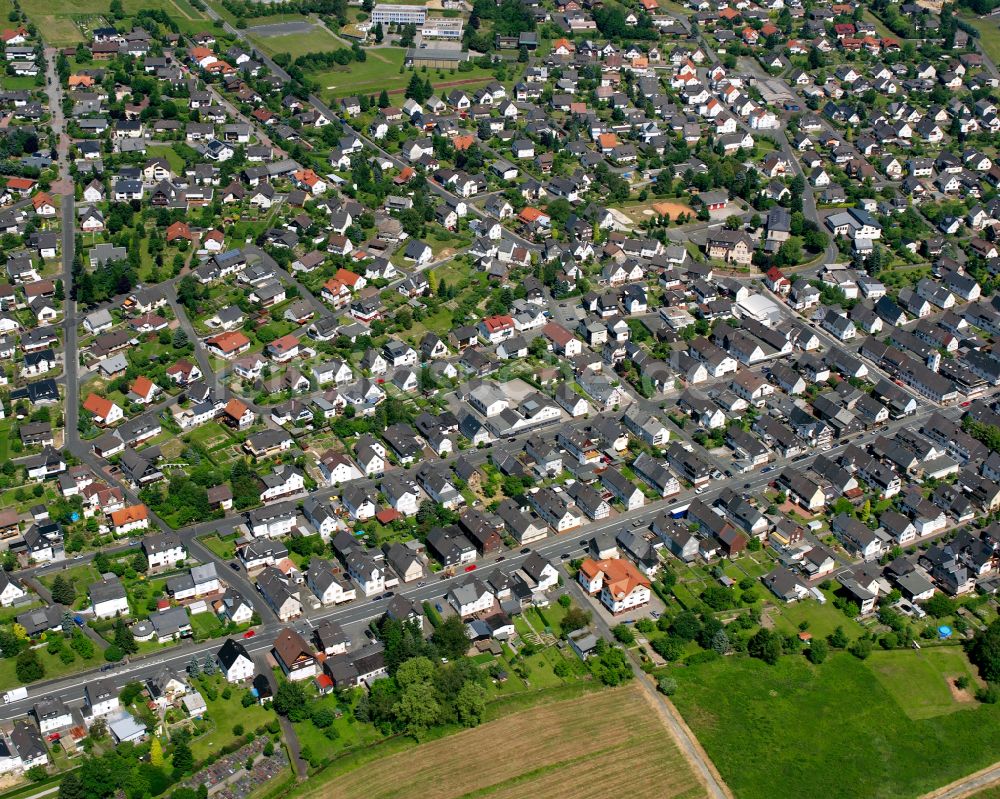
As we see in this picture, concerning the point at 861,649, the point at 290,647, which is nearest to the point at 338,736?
the point at 290,647

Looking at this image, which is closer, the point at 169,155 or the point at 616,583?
the point at 616,583

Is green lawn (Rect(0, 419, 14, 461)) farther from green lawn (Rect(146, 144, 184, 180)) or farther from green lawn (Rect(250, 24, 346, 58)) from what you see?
green lawn (Rect(250, 24, 346, 58))

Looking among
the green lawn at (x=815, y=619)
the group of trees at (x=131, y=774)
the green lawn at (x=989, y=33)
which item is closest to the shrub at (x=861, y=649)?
the green lawn at (x=815, y=619)

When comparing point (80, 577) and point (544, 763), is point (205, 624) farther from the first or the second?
point (544, 763)

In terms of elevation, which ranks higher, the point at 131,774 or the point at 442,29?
the point at 442,29

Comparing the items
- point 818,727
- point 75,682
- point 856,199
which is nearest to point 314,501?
point 75,682

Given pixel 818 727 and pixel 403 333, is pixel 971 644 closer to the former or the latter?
pixel 818 727

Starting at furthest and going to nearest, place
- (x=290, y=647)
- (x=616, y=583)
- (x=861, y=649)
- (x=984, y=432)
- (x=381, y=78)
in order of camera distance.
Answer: (x=381, y=78) < (x=984, y=432) < (x=616, y=583) < (x=861, y=649) < (x=290, y=647)
